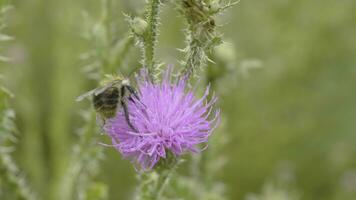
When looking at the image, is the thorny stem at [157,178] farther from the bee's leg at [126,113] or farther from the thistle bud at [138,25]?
the thistle bud at [138,25]

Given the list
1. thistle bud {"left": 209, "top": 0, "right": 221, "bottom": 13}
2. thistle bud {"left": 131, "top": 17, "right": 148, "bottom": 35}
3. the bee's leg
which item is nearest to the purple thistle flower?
the bee's leg

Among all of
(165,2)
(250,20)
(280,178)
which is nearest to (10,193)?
(165,2)

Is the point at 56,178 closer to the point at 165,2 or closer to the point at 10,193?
the point at 10,193

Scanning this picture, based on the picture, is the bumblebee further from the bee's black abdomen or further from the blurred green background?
the blurred green background

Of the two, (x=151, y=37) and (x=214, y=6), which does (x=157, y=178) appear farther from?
(x=214, y=6)

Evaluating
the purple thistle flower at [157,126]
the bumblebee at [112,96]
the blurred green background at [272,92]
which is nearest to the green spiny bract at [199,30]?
the purple thistle flower at [157,126]

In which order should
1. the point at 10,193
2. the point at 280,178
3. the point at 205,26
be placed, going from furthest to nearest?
the point at 280,178 < the point at 10,193 < the point at 205,26
